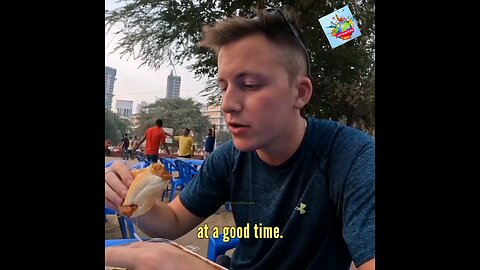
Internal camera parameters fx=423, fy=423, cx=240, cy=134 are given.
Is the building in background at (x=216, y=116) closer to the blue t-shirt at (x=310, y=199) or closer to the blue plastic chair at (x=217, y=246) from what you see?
the blue t-shirt at (x=310, y=199)

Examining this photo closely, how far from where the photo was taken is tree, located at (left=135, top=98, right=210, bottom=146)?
1482mm

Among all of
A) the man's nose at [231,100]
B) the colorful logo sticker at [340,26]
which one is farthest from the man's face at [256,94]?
the colorful logo sticker at [340,26]

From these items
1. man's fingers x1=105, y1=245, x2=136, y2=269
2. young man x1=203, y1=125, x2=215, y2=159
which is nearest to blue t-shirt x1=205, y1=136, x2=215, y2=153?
young man x1=203, y1=125, x2=215, y2=159

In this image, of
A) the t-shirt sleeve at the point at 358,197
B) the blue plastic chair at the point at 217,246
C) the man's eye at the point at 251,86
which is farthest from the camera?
the blue plastic chair at the point at 217,246

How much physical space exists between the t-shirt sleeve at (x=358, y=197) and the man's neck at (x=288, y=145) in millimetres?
145

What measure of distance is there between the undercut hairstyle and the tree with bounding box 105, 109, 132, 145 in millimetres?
443

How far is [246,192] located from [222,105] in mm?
302

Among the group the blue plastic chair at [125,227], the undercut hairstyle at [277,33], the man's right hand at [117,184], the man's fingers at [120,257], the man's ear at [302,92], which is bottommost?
the man's fingers at [120,257]

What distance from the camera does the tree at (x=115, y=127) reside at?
1.47 meters

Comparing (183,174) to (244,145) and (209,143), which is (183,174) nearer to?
(209,143)

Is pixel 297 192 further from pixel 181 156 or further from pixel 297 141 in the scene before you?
pixel 181 156

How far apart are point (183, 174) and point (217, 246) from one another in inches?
10.8

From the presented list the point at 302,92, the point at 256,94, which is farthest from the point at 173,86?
the point at 302,92

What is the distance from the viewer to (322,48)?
141cm
